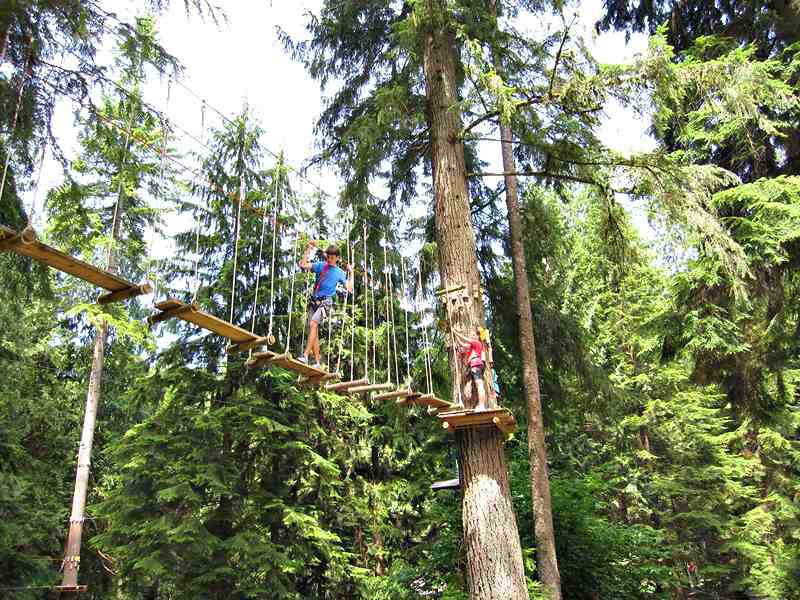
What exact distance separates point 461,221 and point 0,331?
10050 mm

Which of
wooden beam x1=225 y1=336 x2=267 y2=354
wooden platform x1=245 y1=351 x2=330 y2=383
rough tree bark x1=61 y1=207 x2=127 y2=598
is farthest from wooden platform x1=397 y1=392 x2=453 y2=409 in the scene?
rough tree bark x1=61 y1=207 x2=127 y2=598

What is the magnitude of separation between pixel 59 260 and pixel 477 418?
3.50 metres

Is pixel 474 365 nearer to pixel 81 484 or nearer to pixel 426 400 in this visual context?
pixel 426 400

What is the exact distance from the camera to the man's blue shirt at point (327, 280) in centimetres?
655

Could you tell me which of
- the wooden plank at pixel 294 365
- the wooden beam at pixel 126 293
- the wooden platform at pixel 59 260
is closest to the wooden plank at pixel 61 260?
the wooden platform at pixel 59 260

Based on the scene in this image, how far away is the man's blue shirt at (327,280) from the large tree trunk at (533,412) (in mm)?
2372

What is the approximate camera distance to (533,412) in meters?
8.71

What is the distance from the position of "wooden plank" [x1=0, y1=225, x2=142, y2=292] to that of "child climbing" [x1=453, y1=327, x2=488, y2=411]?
3.13 metres

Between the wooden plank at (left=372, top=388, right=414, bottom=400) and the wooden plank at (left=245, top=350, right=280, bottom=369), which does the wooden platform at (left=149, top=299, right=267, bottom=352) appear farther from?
the wooden plank at (left=372, top=388, right=414, bottom=400)

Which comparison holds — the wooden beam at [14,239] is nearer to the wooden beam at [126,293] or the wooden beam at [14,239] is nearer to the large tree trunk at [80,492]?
the wooden beam at [126,293]

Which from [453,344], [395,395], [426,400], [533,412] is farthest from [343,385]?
[533,412]

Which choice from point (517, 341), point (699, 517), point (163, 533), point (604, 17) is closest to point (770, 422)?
point (517, 341)

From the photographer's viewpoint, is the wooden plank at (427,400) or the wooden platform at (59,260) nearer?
the wooden platform at (59,260)

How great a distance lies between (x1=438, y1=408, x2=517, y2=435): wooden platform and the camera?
5469mm
